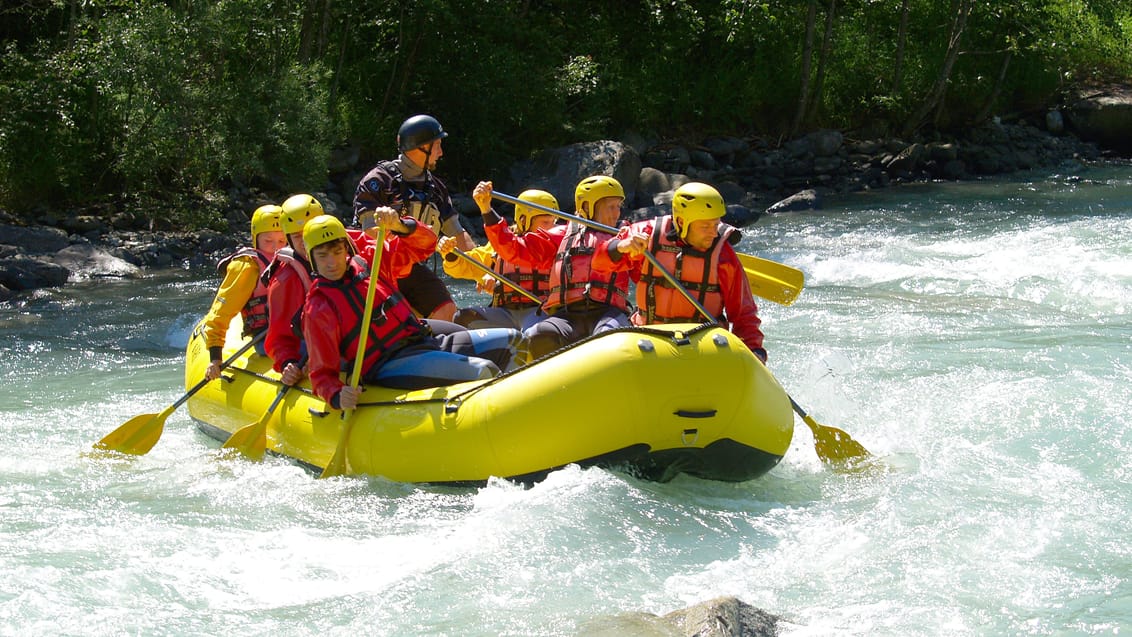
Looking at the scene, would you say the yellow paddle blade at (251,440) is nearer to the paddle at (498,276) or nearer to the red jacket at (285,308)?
the red jacket at (285,308)

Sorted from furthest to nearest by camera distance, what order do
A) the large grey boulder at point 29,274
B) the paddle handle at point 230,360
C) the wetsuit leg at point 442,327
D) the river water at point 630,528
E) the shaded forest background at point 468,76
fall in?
the shaded forest background at point 468,76 → the large grey boulder at point 29,274 → the paddle handle at point 230,360 → the wetsuit leg at point 442,327 → the river water at point 630,528

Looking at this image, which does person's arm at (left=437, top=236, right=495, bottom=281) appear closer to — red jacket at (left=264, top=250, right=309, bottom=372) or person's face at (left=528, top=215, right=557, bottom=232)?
person's face at (left=528, top=215, right=557, bottom=232)

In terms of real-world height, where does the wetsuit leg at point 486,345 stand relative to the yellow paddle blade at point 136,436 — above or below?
above

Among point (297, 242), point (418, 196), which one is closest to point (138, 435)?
point (297, 242)

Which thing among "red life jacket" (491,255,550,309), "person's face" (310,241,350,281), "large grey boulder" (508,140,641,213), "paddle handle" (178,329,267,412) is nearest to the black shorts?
"red life jacket" (491,255,550,309)

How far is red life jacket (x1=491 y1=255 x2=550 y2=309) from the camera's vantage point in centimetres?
650

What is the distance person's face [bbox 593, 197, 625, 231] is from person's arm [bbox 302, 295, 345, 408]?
139 cm

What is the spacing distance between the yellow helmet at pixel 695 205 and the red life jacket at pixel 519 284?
137 cm

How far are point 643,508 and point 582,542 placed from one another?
0.37 meters

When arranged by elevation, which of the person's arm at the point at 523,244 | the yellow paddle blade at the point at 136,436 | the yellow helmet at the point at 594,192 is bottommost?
the yellow paddle blade at the point at 136,436

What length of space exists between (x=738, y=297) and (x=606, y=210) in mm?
871

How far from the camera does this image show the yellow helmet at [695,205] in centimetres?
520

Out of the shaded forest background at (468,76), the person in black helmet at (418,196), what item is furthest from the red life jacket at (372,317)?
the shaded forest background at (468,76)

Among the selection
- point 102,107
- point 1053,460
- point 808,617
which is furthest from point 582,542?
point 102,107
